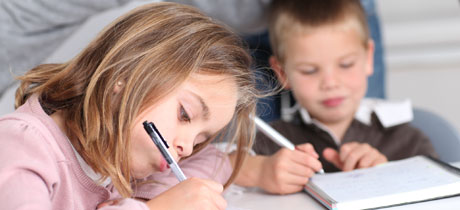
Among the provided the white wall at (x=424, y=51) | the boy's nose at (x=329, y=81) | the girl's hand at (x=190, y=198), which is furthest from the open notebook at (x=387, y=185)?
the white wall at (x=424, y=51)

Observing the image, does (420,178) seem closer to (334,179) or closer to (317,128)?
(334,179)

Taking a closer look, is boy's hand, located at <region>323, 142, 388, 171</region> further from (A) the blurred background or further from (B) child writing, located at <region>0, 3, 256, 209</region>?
(A) the blurred background

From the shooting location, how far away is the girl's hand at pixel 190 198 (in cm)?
62

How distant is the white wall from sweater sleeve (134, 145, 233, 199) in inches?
37.4

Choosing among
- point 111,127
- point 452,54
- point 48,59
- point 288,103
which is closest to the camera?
point 111,127

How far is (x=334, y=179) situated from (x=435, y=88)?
3.63 ft

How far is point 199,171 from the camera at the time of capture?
88cm

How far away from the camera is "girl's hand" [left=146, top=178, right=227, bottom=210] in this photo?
2.02ft

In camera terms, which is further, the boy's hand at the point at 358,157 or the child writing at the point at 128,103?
the boy's hand at the point at 358,157

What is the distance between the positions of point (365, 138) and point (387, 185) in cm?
43

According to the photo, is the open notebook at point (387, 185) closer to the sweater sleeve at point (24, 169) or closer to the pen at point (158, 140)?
the pen at point (158, 140)

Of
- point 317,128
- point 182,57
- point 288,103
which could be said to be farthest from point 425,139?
point 182,57

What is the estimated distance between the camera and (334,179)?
823mm

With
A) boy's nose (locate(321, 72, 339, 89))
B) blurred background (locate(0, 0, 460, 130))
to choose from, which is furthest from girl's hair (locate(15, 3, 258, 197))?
blurred background (locate(0, 0, 460, 130))
